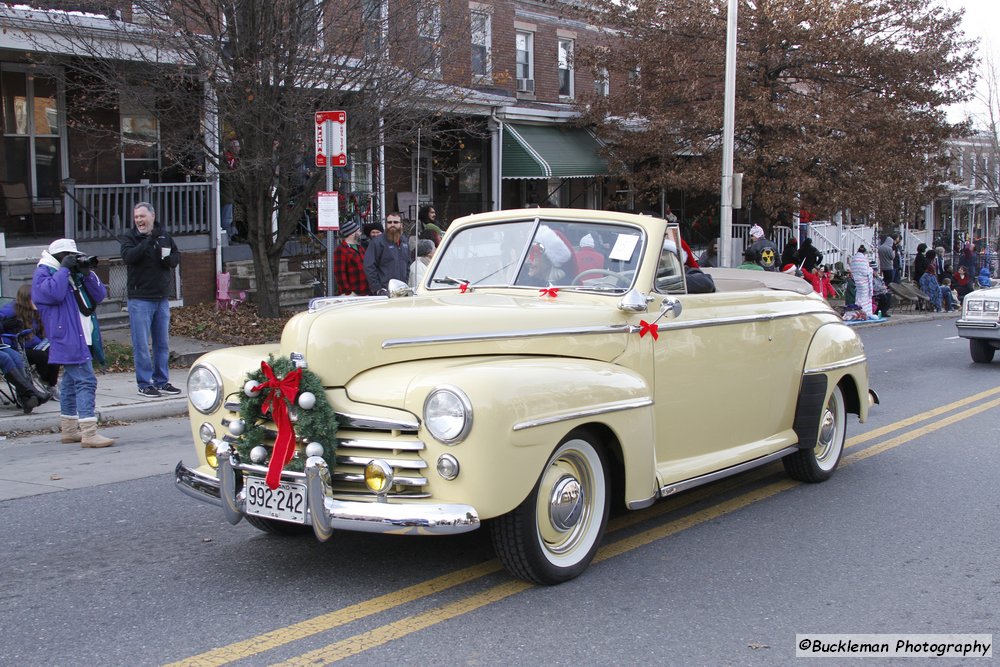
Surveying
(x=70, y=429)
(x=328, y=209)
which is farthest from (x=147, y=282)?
(x=328, y=209)

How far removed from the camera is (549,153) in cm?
2361

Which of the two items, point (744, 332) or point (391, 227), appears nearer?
point (744, 332)

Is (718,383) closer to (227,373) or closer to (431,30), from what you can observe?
(227,373)

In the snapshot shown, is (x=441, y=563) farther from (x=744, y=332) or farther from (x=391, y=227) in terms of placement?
(x=391, y=227)

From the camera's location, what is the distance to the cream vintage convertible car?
14.3ft

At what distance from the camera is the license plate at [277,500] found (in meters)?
4.43

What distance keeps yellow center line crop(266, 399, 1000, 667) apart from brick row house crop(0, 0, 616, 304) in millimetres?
6535

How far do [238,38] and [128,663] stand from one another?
1115 cm

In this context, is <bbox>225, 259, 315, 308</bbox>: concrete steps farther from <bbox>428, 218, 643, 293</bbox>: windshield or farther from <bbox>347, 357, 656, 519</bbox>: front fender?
<bbox>347, 357, 656, 519</bbox>: front fender

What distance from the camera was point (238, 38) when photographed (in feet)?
Result: 44.3

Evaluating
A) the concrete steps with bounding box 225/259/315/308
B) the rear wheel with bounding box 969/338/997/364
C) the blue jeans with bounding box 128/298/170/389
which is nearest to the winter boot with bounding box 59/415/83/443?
the blue jeans with bounding box 128/298/170/389

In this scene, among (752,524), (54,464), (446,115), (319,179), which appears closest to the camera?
(752,524)

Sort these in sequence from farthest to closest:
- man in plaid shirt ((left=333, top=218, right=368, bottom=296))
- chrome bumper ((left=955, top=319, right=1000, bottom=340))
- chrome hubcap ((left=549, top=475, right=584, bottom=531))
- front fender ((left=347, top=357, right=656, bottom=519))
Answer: chrome bumper ((left=955, top=319, right=1000, bottom=340)) → man in plaid shirt ((left=333, top=218, right=368, bottom=296)) → chrome hubcap ((left=549, top=475, right=584, bottom=531)) → front fender ((left=347, top=357, right=656, bottom=519))

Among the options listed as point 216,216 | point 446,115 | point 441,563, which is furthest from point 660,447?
point 216,216
